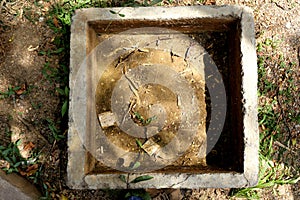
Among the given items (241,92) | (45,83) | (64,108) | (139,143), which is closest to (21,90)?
(45,83)

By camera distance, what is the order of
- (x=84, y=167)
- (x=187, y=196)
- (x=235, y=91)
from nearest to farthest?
(x=84, y=167)
(x=235, y=91)
(x=187, y=196)

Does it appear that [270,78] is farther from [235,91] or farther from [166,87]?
[166,87]

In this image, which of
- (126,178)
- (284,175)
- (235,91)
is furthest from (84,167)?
(284,175)

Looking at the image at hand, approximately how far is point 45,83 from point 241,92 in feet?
4.58

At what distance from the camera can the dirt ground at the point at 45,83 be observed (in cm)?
295

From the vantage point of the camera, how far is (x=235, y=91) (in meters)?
2.77

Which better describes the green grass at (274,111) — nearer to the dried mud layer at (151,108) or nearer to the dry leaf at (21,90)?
the dried mud layer at (151,108)

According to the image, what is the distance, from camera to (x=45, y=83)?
300 cm

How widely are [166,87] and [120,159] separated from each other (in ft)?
1.99

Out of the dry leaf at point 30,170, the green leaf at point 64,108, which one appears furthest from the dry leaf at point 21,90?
the dry leaf at point 30,170

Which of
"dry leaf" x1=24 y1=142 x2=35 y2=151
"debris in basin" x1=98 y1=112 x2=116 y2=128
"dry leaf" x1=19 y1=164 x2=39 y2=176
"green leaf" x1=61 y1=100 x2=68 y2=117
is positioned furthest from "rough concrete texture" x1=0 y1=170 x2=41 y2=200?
"debris in basin" x1=98 y1=112 x2=116 y2=128

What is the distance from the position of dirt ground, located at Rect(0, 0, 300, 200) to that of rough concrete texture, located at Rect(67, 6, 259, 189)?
1.30ft

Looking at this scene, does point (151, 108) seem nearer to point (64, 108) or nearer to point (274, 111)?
point (64, 108)

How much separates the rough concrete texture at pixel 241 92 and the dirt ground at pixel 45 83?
398mm
